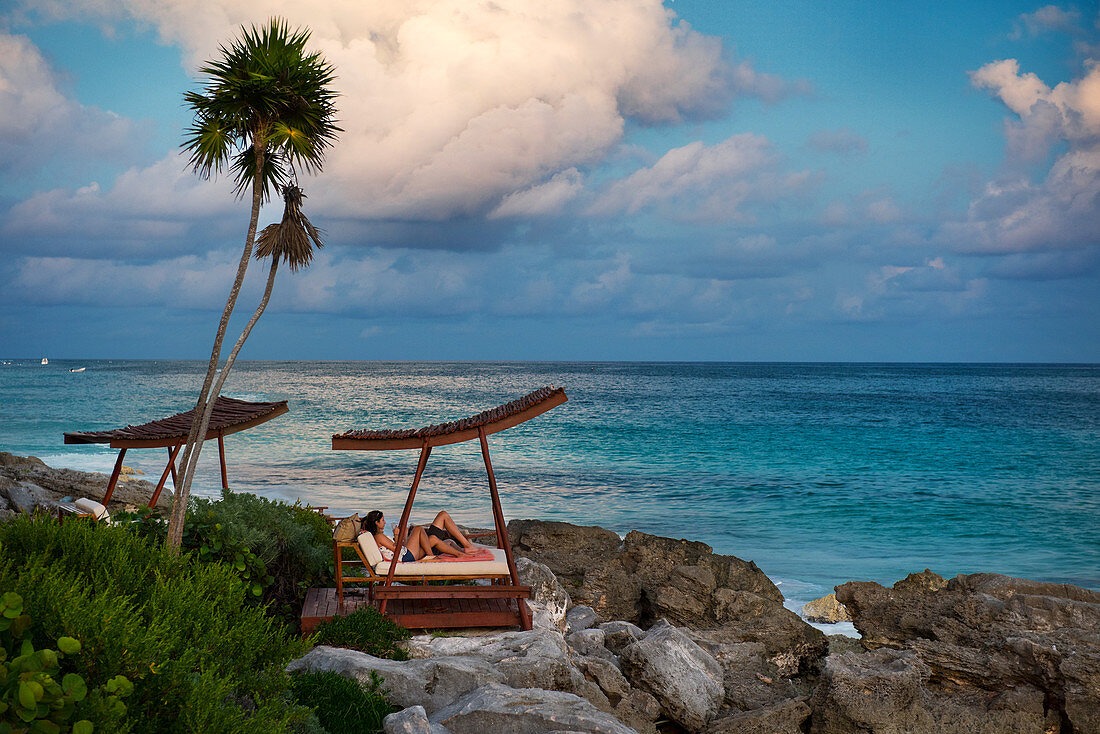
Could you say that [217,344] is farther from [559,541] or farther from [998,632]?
[998,632]

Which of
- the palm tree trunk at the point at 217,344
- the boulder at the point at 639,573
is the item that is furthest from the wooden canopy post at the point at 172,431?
the boulder at the point at 639,573

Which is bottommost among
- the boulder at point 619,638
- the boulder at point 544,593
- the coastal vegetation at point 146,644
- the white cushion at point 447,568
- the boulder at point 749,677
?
the boulder at point 749,677

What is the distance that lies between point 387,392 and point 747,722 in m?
74.7

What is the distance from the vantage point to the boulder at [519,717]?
5.75 metres

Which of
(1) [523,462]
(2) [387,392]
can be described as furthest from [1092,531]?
(2) [387,392]

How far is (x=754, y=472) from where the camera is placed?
33062 mm

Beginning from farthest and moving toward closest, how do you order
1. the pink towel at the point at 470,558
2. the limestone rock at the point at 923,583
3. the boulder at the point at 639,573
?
the limestone rock at the point at 923,583 → the boulder at the point at 639,573 → the pink towel at the point at 470,558

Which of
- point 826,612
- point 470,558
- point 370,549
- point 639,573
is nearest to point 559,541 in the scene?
point 639,573

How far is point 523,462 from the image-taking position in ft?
113

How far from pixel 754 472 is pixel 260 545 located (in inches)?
1062

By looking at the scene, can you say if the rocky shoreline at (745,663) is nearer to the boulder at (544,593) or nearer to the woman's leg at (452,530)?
the boulder at (544,593)

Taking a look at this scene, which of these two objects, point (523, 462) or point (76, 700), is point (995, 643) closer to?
point (76, 700)

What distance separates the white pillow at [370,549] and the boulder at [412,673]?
63.0 inches

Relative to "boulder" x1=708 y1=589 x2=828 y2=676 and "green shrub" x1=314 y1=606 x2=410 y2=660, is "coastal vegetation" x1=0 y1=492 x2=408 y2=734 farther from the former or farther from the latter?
"boulder" x1=708 y1=589 x2=828 y2=676
